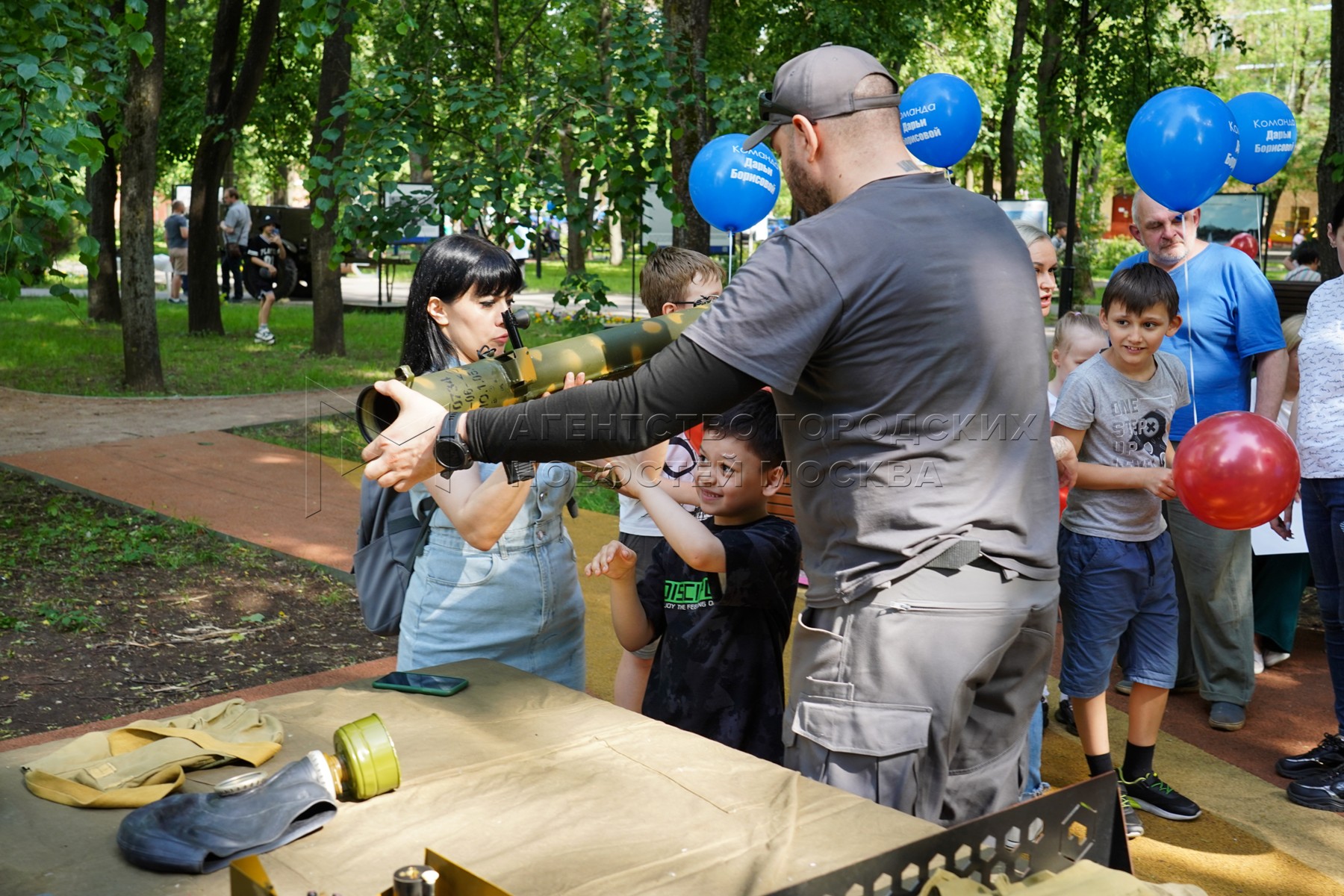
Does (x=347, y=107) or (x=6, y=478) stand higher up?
(x=347, y=107)

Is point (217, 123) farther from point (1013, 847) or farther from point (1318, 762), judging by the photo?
point (1013, 847)

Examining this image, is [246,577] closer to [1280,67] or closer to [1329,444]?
[1329,444]

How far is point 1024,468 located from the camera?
2.13 m

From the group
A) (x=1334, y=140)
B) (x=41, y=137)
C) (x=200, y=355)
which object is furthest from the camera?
(x=200, y=355)

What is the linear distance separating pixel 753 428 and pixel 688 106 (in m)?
5.81

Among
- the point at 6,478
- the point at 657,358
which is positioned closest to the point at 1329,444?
the point at 657,358

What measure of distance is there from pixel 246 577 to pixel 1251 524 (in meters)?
4.70

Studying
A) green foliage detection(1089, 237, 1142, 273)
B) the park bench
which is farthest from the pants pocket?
green foliage detection(1089, 237, 1142, 273)

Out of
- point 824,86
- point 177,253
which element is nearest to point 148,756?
point 824,86

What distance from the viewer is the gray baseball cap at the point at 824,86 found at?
2.15m

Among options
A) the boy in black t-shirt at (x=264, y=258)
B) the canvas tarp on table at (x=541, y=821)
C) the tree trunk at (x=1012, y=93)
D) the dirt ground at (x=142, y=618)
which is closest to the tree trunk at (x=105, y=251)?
the boy in black t-shirt at (x=264, y=258)

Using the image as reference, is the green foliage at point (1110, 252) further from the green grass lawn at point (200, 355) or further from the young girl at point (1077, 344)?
the young girl at point (1077, 344)

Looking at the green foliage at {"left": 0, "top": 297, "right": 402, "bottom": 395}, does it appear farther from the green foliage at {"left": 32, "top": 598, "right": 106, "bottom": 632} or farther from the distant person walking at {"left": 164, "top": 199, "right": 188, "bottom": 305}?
the green foliage at {"left": 32, "top": 598, "right": 106, "bottom": 632}

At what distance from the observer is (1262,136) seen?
6.27 metres
